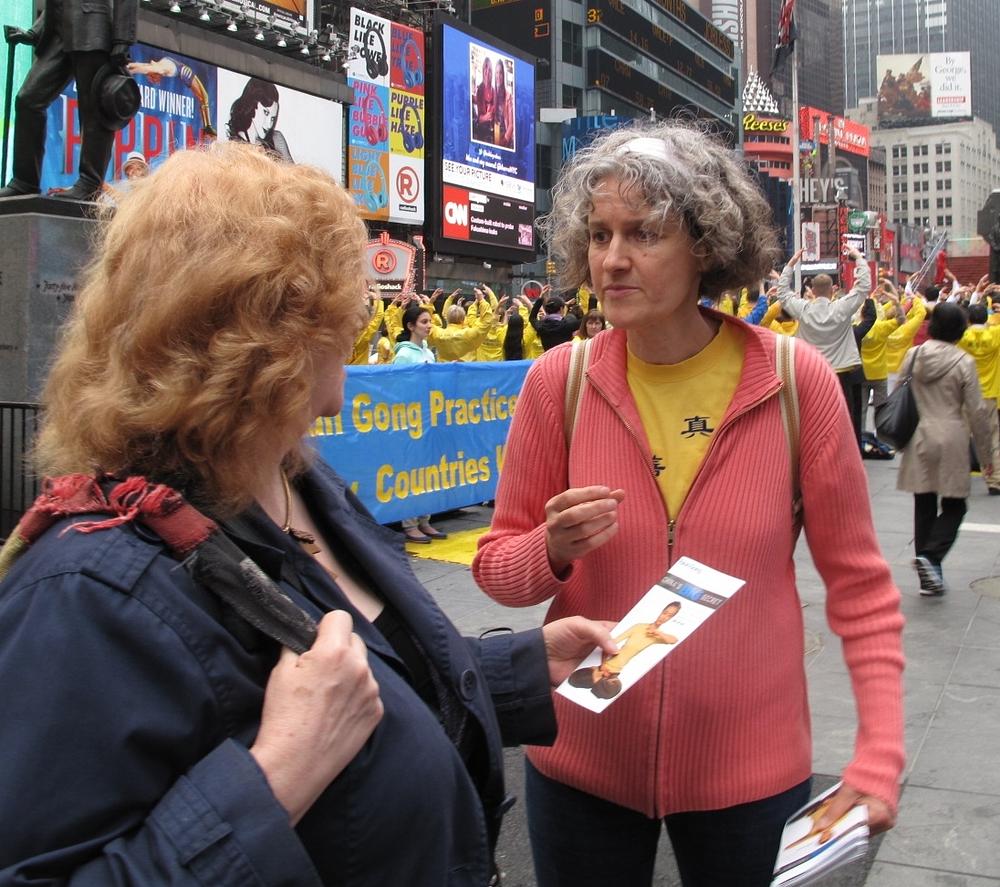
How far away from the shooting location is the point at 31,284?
233 inches

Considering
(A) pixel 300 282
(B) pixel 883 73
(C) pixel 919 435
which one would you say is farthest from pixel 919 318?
(B) pixel 883 73

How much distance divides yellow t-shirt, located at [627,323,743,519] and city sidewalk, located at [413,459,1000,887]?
1.95m

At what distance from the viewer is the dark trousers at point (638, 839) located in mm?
1938

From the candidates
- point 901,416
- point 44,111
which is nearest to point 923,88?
point 901,416

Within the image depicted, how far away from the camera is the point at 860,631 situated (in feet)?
6.45

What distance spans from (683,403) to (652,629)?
1.65 feet

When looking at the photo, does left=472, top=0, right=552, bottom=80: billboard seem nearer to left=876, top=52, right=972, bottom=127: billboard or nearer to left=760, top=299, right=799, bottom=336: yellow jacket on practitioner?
left=760, top=299, right=799, bottom=336: yellow jacket on practitioner

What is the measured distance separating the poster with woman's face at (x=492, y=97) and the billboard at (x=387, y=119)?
3.19 meters

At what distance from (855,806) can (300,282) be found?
4.09 feet

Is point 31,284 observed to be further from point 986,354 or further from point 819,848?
point 986,354

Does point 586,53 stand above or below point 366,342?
above

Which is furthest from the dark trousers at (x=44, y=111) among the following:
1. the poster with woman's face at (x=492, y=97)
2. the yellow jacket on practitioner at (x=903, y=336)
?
the poster with woman's face at (x=492, y=97)

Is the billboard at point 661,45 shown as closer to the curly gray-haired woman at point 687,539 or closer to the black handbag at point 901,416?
the black handbag at point 901,416

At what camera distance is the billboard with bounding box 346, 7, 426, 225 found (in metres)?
38.7
